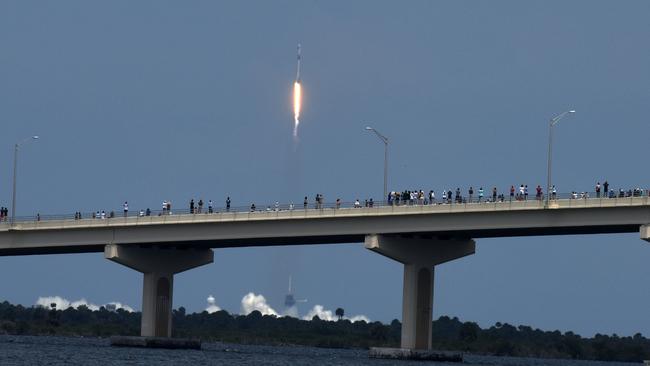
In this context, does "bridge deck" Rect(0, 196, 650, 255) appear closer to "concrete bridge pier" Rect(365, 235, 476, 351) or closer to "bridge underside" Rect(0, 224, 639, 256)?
"bridge underside" Rect(0, 224, 639, 256)

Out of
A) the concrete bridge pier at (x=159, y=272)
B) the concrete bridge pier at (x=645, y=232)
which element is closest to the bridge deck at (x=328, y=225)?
the concrete bridge pier at (x=645, y=232)

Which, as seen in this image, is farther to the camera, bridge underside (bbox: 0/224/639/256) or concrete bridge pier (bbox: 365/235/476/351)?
concrete bridge pier (bbox: 365/235/476/351)

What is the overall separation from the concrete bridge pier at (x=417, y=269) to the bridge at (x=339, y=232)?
7cm

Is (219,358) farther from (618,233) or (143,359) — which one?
(618,233)

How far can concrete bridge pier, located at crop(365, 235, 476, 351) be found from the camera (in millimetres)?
129000

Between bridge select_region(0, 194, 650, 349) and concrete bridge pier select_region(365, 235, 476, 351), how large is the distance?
7 centimetres

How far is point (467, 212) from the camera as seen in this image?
12269 cm

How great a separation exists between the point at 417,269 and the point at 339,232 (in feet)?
20.3

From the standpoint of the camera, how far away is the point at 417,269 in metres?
130

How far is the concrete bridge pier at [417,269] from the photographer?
5079 inches

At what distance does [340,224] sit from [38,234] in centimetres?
2761

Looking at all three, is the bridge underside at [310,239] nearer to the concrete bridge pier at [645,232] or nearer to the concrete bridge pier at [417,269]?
the concrete bridge pier at [417,269]

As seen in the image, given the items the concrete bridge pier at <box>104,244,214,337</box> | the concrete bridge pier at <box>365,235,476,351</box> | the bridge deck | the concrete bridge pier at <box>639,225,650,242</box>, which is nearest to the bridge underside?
the bridge deck

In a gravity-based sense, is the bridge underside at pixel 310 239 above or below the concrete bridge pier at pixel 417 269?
above
